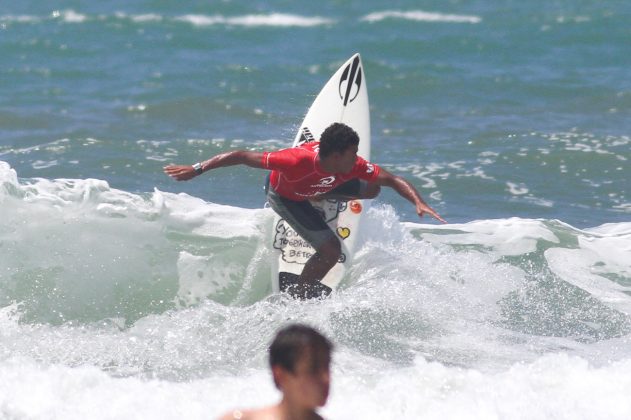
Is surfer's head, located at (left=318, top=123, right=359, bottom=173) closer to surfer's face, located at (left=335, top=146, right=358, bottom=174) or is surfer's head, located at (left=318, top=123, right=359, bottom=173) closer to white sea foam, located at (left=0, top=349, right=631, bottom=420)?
surfer's face, located at (left=335, top=146, right=358, bottom=174)

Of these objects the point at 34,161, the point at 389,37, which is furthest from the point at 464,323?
the point at 389,37

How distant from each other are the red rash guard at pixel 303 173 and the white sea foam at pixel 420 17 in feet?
38.2

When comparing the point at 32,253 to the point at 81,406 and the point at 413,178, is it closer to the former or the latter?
the point at 81,406

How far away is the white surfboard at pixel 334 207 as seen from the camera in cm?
824

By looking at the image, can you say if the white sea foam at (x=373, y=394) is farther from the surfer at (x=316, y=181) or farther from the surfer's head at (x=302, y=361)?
the surfer's head at (x=302, y=361)

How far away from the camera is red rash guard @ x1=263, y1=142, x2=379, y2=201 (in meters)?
7.27

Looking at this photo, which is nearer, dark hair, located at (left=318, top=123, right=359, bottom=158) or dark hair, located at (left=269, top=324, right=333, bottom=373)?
dark hair, located at (left=269, top=324, right=333, bottom=373)

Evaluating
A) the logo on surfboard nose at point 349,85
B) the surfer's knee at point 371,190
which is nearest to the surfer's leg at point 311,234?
the surfer's knee at point 371,190

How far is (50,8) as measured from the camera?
19.7 m

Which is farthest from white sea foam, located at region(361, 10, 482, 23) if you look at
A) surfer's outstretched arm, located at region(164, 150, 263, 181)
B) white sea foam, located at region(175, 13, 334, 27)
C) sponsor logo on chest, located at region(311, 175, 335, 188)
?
surfer's outstretched arm, located at region(164, 150, 263, 181)

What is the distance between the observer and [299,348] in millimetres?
3164

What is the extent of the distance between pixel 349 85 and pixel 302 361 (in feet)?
20.4

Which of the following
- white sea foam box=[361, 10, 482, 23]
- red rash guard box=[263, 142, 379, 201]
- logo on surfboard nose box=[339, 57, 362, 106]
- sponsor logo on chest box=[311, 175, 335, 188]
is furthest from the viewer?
white sea foam box=[361, 10, 482, 23]

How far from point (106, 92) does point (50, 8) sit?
16.7 ft
